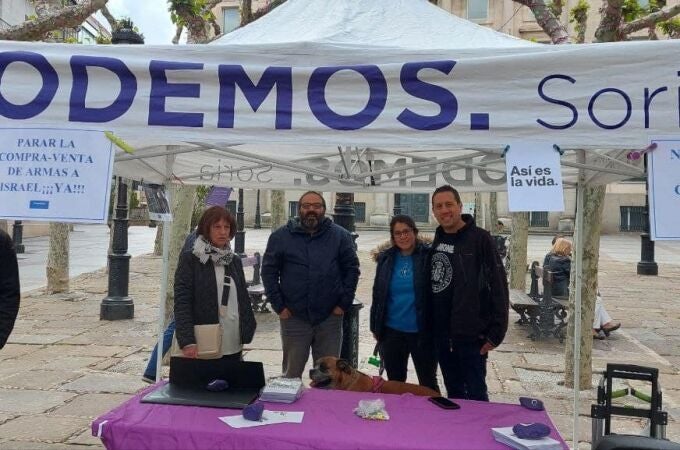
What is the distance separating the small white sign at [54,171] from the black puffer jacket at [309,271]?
171 centimetres

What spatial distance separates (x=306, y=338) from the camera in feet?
14.9

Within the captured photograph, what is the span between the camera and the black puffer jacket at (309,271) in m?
4.40

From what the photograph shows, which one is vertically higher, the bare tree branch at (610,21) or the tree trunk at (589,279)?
the bare tree branch at (610,21)

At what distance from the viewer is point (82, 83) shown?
116 inches

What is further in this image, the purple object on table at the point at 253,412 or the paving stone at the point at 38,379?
the paving stone at the point at 38,379

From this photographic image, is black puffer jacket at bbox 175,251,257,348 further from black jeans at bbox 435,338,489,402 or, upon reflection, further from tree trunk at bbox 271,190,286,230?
tree trunk at bbox 271,190,286,230

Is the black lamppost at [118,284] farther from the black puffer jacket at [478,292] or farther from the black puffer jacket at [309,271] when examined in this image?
the black puffer jacket at [478,292]

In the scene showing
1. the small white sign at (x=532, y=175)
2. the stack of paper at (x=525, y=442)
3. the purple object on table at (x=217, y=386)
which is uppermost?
the small white sign at (x=532, y=175)

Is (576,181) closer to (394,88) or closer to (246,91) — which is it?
(394,88)

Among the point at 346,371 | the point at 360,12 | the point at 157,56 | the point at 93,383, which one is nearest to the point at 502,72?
the point at 360,12

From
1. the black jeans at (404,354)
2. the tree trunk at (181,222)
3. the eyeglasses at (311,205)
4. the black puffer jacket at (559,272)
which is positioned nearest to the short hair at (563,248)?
the black puffer jacket at (559,272)

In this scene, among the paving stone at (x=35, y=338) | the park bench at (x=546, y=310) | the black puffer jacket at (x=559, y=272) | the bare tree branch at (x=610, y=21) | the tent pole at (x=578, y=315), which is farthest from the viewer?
the black puffer jacket at (x=559, y=272)

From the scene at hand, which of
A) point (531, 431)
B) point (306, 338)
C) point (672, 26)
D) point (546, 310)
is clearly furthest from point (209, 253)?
point (672, 26)

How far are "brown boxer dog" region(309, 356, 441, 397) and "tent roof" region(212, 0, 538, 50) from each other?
191 centimetres
